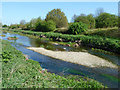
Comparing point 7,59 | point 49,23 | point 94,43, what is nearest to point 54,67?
point 7,59

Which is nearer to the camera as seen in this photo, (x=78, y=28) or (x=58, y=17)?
(x=78, y=28)

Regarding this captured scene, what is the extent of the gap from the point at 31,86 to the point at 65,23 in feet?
128

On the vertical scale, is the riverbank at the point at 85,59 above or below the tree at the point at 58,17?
below

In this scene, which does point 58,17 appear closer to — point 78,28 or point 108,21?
point 78,28

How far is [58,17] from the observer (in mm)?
43781

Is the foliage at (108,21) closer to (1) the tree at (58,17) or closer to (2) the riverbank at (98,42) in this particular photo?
(2) the riverbank at (98,42)

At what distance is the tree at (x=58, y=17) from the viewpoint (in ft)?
138

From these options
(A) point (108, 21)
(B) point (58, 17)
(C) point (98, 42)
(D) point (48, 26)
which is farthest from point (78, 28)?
(B) point (58, 17)

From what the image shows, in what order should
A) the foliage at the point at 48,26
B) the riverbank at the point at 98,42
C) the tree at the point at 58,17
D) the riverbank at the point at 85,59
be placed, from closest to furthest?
1. the riverbank at the point at 85,59
2. the riverbank at the point at 98,42
3. the foliage at the point at 48,26
4. the tree at the point at 58,17

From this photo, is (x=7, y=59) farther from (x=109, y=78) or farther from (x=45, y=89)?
(x=109, y=78)

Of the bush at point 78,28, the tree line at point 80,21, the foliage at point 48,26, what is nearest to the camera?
the bush at point 78,28

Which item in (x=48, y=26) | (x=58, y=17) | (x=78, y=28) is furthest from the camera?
(x=58, y=17)

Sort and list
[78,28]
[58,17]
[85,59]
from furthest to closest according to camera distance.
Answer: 1. [58,17]
2. [78,28]
3. [85,59]

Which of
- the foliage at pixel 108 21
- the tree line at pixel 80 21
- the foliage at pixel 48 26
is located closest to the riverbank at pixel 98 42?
the tree line at pixel 80 21
